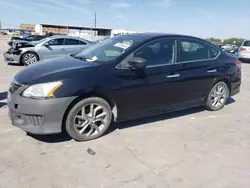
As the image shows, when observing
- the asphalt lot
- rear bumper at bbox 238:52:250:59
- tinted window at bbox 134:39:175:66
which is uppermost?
rear bumper at bbox 238:52:250:59

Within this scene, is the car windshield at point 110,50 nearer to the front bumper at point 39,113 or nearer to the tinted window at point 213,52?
the front bumper at point 39,113

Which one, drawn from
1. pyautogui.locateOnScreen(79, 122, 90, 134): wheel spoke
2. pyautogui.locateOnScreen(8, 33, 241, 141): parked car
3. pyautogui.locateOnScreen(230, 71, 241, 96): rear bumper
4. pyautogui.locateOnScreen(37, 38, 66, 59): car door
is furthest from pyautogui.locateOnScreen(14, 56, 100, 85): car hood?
pyautogui.locateOnScreen(37, 38, 66, 59): car door

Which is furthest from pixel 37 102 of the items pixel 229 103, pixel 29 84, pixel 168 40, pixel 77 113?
pixel 229 103

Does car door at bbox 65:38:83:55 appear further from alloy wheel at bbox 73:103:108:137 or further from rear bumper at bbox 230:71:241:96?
alloy wheel at bbox 73:103:108:137

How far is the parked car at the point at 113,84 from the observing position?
2.90 m

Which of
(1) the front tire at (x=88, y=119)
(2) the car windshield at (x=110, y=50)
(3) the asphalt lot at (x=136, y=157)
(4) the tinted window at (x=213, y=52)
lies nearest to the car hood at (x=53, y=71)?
(2) the car windshield at (x=110, y=50)

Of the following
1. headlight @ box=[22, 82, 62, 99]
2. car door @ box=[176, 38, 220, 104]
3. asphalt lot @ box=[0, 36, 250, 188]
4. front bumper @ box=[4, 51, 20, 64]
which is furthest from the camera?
front bumper @ box=[4, 51, 20, 64]

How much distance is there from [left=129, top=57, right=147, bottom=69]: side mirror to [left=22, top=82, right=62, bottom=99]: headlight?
1.11 m

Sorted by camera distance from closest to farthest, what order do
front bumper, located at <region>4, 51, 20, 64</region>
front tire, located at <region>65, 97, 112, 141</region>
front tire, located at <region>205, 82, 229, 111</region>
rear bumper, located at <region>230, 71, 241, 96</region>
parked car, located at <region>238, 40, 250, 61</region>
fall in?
front tire, located at <region>65, 97, 112, 141</region> → front tire, located at <region>205, 82, 229, 111</region> → rear bumper, located at <region>230, 71, 241, 96</region> → front bumper, located at <region>4, 51, 20, 64</region> → parked car, located at <region>238, 40, 250, 61</region>

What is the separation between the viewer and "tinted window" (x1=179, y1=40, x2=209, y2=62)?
3.98 metres

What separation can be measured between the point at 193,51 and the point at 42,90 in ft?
9.14

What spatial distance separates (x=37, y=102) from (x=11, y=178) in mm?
916

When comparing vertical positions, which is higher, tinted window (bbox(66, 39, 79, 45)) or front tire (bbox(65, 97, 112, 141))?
tinted window (bbox(66, 39, 79, 45))

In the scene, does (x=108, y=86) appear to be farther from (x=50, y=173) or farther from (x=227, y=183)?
(x=227, y=183)
